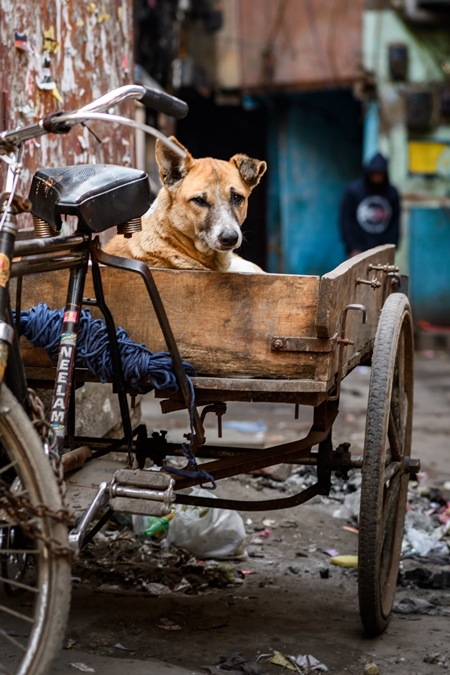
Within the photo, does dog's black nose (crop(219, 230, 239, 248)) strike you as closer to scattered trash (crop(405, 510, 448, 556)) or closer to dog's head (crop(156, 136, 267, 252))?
dog's head (crop(156, 136, 267, 252))

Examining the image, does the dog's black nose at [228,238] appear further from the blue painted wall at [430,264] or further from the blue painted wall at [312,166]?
the blue painted wall at [312,166]

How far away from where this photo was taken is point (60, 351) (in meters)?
2.70

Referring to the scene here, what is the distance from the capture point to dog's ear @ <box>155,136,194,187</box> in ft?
11.6

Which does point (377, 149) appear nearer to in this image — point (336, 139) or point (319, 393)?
point (336, 139)

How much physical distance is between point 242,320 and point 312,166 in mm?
10767

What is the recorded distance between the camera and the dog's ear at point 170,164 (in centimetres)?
352

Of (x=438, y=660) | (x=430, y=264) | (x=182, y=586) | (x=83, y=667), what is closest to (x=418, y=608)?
(x=438, y=660)

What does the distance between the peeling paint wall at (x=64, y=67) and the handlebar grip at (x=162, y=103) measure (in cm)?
104

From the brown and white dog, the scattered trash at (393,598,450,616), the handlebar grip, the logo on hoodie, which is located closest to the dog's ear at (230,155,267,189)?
the brown and white dog

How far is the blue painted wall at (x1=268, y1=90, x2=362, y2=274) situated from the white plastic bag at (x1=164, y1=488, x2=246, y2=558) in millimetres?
9263

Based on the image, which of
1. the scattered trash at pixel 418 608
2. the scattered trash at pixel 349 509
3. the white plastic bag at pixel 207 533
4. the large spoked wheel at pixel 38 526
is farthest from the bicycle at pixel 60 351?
the scattered trash at pixel 349 509

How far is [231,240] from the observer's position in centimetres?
339

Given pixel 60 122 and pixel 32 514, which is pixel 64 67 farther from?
pixel 32 514

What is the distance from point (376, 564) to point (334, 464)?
1.63 ft
